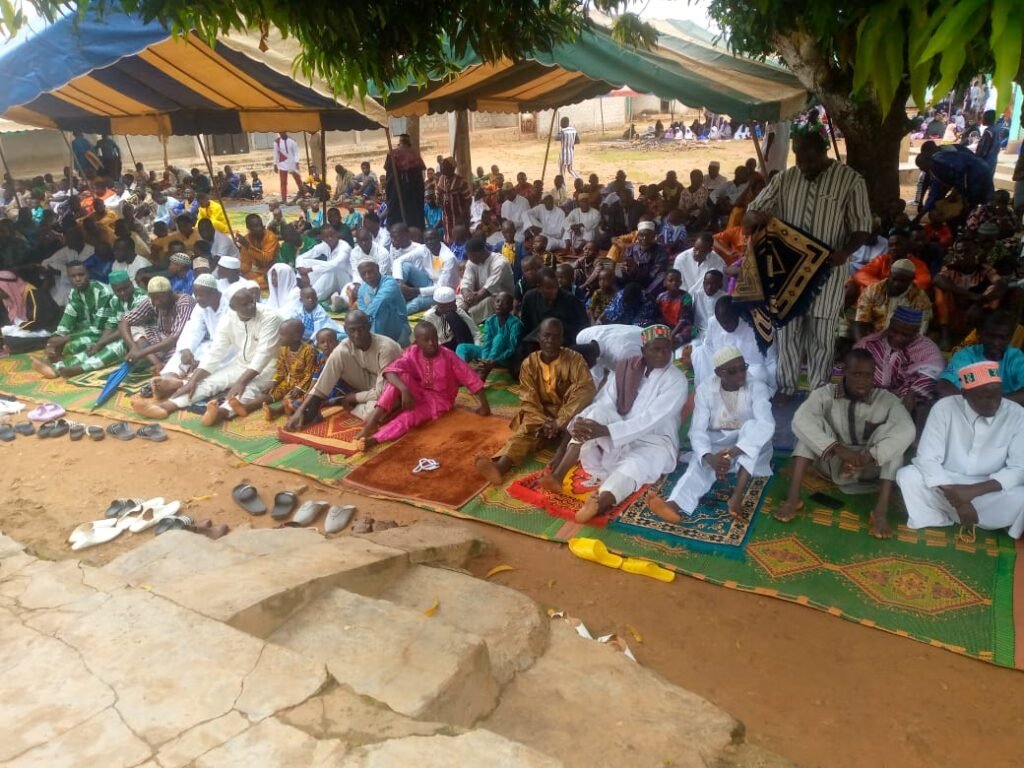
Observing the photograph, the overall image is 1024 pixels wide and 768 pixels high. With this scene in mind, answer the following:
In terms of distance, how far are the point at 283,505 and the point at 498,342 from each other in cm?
283

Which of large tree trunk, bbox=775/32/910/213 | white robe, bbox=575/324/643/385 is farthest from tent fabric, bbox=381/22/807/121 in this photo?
white robe, bbox=575/324/643/385

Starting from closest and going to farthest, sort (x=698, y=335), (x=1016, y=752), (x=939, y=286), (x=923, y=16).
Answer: (x=923, y=16) < (x=1016, y=752) < (x=939, y=286) < (x=698, y=335)

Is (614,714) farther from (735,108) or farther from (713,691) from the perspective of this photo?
(735,108)

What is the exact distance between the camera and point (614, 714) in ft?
8.54

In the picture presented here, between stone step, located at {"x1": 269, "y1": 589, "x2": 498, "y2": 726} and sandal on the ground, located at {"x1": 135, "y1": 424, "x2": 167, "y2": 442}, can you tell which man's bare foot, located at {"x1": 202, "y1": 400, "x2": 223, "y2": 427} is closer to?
sandal on the ground, located at {"x1": 135, "y1": 424, "x2": 167, "y2": 442}

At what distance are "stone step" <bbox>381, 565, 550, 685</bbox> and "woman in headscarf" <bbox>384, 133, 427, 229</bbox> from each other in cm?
891

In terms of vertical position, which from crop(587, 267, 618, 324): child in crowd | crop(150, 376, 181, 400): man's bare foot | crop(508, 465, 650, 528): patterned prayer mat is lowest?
crop(508, 465, 650, 528): patterned prayer mat

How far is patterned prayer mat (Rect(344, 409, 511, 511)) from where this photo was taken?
5.10 m

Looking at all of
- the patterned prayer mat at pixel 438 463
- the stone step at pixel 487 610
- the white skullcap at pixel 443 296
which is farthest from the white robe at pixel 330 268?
the stone step at pixel 487 610

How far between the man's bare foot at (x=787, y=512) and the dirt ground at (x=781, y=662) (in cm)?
76

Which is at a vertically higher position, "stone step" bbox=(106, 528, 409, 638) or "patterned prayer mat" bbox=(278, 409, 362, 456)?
"stone step" bbox=(106, 528, 409, 638)

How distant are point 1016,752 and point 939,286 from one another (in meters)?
5.03

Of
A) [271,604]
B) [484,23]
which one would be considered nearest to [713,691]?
[271,604]

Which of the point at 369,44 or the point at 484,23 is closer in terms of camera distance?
the point at 369,44
